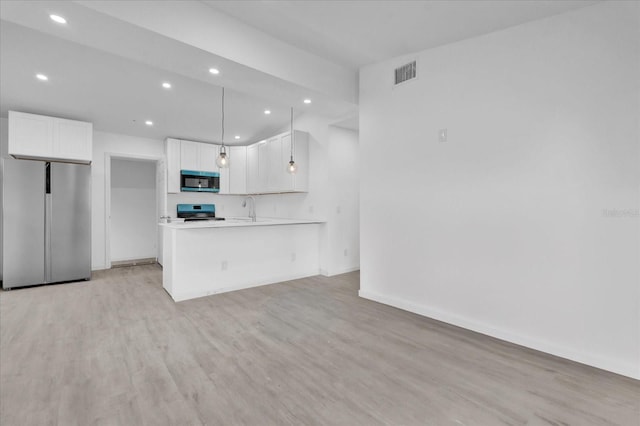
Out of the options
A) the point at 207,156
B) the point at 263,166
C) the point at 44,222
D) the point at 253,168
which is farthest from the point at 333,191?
the point at 44,222

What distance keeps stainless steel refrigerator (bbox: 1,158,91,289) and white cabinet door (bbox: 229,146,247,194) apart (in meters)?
2.70

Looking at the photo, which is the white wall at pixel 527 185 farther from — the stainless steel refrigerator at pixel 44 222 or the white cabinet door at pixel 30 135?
the white cabinet door at pixel 30 135

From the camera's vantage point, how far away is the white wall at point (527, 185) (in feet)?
7.10

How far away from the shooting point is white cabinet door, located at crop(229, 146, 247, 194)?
6.83m

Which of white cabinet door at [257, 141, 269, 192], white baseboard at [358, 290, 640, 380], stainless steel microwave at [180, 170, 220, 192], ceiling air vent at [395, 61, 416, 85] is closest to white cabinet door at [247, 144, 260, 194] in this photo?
white cabinet door at [257, 141, 269, 192]

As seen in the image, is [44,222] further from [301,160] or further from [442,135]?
[442,135]

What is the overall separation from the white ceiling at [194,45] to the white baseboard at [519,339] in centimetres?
276

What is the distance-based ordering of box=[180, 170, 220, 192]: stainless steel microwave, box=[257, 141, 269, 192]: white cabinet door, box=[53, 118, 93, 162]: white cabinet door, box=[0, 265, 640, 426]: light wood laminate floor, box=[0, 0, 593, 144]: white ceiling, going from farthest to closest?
box=[180, 170, 220, 192]: stainless steel microwave
box=[257, 141, 269, 192]: white cabinet door
box=[53, 118, 93, 162]: white cabinet door
box=[0, 0, 593, 144]: white ceiling
box=[0, 265, 640, 426]: light wood laminate floor

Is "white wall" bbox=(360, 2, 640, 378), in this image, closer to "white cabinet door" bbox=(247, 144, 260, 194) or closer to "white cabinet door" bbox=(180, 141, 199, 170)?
"white cabinet door" bbox=(247, 144, 260, 194)

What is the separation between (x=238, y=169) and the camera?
685cm

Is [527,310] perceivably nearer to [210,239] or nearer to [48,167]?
[210,239]

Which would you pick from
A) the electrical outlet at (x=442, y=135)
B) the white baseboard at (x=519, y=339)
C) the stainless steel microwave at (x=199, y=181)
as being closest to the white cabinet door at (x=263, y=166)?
the stainless steel microwave at (x=199, y=181)

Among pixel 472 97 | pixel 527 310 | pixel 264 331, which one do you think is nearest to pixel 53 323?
pixel 264 331

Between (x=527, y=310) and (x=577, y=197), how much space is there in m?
1.05
